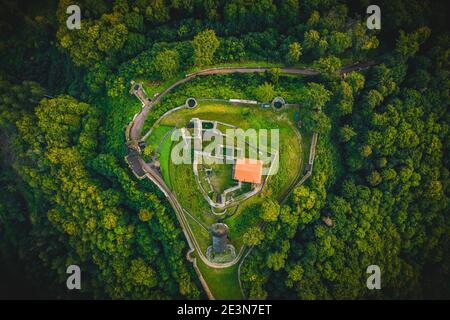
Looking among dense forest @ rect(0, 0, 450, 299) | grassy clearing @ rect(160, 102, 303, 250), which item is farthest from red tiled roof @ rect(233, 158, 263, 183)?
dense forest @ rect(0, 0, 450, 299)

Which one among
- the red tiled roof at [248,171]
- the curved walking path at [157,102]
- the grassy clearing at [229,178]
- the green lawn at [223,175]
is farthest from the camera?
the curved walking path at [157,102]

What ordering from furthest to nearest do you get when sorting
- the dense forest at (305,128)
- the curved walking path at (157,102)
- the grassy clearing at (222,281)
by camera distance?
the curved walking path at (157,102)
the grassy clearing at (222,281)
the dense forest at (305,128)

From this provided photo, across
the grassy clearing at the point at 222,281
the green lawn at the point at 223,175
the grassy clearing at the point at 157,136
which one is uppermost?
the grassy clearing at the point at 157,136

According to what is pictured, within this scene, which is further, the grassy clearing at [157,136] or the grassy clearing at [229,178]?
the grassy clearing at [157,136]

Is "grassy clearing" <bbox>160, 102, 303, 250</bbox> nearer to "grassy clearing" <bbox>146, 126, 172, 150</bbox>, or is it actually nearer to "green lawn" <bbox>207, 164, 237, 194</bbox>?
"green lawn" <bbox>207, 164, 237, 194</bbox>

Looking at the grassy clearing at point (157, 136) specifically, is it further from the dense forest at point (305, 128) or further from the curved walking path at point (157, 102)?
the dense forest at point (305, 128)

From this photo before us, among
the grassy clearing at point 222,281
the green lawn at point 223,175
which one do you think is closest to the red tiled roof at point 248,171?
the green lawn at point 223,175

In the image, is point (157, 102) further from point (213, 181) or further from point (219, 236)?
point (219, 236)

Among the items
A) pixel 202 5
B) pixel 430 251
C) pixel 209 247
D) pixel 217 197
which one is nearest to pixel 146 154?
pixel 217 197
